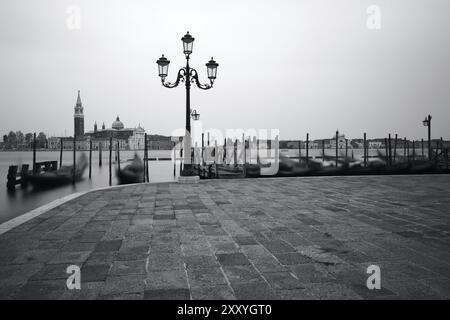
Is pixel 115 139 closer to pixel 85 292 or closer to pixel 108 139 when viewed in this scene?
pixel 108 139

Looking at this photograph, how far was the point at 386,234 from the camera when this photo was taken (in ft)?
15.7

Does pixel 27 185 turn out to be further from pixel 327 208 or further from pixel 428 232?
pixel 428 232

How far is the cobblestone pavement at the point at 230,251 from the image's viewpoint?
2.95 metres

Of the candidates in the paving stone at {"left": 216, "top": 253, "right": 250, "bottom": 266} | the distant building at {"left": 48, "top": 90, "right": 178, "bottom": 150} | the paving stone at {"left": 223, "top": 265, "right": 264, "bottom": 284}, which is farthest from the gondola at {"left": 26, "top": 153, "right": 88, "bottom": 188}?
the distant building at {"left": 48, "top": 90, "right": 178, "bottom": 150}

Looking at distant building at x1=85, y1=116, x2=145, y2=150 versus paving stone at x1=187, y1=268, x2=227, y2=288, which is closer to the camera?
paving stone at x1=187, y1=268, x2=227, y2=288

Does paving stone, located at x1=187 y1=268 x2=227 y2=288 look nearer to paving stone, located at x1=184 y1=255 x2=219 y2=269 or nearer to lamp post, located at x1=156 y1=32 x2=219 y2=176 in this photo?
paving stone, located at x1=184 y1=255 x2=219 y2=269

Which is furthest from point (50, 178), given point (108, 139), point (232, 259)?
point (108, 139)

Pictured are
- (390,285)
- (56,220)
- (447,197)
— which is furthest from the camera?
(447,197)

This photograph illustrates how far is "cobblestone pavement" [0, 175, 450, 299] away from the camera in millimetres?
2951

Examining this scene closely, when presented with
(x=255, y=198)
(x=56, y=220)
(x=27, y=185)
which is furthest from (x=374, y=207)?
(x=27, y=185)

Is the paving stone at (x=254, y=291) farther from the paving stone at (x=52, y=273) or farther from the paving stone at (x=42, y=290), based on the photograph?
the paving stone at (x=52, y=273)

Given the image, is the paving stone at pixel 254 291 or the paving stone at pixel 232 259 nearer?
the paving stone at pixel 254 291

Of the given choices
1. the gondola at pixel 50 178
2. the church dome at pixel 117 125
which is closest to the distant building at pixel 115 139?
the church dome at pixel 117 125
